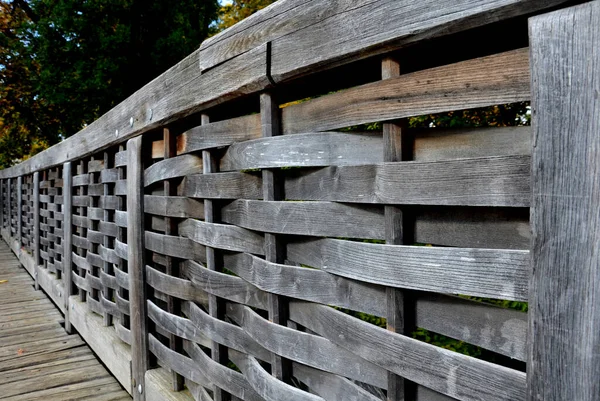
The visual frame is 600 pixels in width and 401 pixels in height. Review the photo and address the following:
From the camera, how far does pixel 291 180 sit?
63.1 inches

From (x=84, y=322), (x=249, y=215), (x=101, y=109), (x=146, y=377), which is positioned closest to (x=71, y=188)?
(x=84, y=322)

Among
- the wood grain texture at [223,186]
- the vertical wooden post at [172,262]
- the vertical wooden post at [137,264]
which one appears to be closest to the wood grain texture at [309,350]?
the wood grain texture at [223,186]

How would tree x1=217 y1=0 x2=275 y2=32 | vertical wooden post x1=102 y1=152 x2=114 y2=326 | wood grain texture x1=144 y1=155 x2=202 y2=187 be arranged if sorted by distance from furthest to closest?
tree x1=217 y1=0 x2=275 y2=32
vertical wooden post x1=102 y1=152 x2=114 y2=326
wood grain texture x1=144 y1=155 x2=202 y2=187

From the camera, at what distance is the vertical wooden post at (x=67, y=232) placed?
465cm

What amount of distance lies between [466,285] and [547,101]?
1.22ft

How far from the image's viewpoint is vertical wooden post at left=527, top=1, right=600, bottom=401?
82 centimetres

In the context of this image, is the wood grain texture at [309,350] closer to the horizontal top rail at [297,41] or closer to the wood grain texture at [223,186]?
the wood grain texture at [223,186]

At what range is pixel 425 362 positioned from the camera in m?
1.12

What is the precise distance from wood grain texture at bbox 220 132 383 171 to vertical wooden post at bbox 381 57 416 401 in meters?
0.07

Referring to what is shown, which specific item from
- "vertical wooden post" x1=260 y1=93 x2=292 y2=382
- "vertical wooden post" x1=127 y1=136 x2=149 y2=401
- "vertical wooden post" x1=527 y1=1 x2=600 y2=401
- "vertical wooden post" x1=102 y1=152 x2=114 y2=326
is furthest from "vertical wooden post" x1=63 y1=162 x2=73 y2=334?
"vertical wooden post" x1=527 y1=1 x2=600 y2=401

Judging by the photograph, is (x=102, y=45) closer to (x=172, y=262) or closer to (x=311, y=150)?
(x=172, y=262)

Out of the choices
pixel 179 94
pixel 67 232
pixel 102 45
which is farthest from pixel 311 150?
pixel 102 45

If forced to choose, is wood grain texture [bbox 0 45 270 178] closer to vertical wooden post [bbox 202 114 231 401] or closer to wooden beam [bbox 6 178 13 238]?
vertical wooden post [bbox 202 114 231 401]

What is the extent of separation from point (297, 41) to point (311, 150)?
0.31m
